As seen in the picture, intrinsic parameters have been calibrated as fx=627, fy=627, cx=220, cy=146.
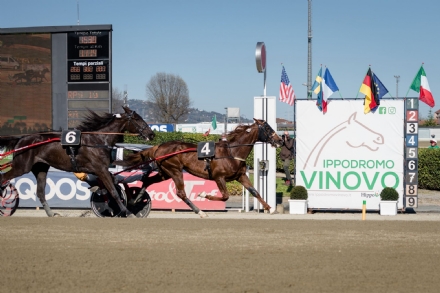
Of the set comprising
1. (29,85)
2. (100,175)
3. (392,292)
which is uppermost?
(29,85)

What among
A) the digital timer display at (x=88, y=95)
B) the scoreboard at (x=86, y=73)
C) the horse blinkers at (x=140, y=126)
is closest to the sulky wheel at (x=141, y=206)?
the horse blinkers at (x=140, y=126)

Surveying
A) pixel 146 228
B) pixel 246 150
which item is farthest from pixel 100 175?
pixel 246 150

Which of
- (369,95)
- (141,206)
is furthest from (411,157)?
(141,206)

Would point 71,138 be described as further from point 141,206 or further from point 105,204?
point 141,206

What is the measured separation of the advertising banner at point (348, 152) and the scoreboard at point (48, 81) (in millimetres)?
5057

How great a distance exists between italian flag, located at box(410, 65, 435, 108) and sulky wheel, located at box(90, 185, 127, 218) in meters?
7.44

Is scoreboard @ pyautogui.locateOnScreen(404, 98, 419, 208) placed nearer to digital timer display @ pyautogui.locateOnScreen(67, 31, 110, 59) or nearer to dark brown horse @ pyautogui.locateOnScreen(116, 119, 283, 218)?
dark brown horse @ pyautogui.locateOnScreen(116, 119, 283, 218)

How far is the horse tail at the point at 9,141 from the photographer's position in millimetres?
12023

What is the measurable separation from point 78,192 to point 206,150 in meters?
4.54

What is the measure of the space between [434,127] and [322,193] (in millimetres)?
46842

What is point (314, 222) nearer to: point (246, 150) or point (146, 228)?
point (246, 150)

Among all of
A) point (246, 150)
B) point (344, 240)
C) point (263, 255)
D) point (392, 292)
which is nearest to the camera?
point (392, 292)

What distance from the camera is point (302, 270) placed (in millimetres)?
7102

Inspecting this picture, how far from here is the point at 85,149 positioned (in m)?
11.6
